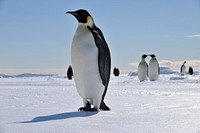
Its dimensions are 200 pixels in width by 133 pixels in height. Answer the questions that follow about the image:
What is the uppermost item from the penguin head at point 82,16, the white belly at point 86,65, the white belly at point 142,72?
the penguin head at point 82,16

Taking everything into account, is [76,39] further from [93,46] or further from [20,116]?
[20,116]

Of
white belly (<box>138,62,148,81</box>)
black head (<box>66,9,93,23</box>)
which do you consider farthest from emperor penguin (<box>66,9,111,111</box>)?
white belly (<box>138,62,148,81</box>)

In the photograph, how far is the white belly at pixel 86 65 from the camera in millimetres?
4805

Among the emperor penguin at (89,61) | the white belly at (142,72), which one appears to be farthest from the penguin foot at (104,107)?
the white belly at (142,72)

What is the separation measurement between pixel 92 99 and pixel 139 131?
2040mm

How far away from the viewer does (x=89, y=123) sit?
11.2ft

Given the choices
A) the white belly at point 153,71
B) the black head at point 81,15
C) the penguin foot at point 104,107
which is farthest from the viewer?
the white belly at point 153,71

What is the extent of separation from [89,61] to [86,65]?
69 millimetres

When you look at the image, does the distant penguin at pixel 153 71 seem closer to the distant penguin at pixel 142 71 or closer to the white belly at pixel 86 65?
the distant penguin at pixel 142 71

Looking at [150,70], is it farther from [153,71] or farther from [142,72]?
[142,72]

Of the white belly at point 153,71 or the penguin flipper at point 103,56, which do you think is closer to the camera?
the penguin flipper at point 103,56

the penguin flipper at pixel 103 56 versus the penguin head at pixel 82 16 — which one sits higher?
the penguin head at pixel 82 16

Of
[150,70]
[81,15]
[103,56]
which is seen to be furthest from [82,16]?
[150,70]

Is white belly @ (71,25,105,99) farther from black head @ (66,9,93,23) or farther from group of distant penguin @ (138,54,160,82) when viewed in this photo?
group of distant penguin @ (138,54,160,82)
